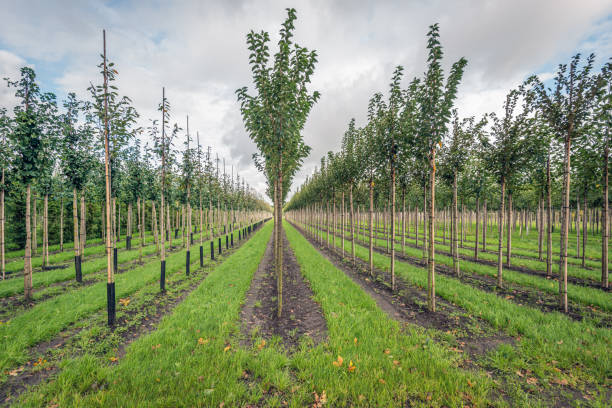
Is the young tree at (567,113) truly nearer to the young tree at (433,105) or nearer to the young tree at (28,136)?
the young tree at (433,105)

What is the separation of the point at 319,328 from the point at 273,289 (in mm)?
4222

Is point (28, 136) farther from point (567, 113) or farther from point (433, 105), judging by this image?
point (567, 113)

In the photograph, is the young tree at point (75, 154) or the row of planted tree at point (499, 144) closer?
the row of planted tree at point (499, 144)

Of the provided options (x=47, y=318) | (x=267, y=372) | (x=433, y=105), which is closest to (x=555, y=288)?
(x=433, y=105)

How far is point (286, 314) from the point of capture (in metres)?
7.24

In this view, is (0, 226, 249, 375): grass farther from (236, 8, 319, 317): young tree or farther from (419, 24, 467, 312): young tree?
(419, 24, 467, 312): young tree

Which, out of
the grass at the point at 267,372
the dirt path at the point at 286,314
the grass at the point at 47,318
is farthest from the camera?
the dirt path at the point at 286,314

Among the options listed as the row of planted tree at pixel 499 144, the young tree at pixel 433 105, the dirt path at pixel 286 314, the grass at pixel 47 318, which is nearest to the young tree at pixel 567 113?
the row of planted tree at pixel 499 144

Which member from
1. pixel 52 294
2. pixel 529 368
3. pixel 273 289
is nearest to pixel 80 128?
pixel 52 294

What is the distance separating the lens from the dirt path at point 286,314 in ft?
19.2

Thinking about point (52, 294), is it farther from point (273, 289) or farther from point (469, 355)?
point (469, 355)

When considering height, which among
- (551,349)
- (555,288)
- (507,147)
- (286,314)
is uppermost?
(507,147)

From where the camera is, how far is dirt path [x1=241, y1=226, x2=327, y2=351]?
586cm

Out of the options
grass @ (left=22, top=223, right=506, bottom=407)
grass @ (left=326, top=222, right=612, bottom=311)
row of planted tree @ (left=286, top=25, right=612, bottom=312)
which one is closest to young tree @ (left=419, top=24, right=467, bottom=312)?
row of planted tree @ (left=286, top=25, right=612, bottom=312)
